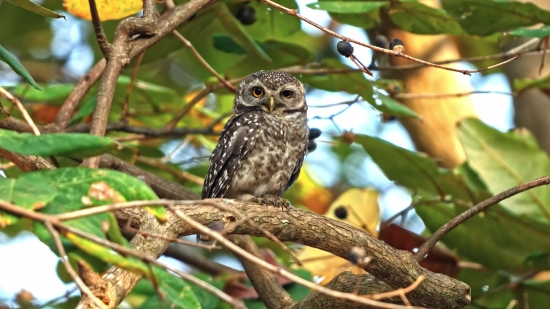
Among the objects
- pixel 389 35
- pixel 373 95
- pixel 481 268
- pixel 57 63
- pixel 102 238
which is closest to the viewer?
pixel 102 238

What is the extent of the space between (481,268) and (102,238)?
366cm

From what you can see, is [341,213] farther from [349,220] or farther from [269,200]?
[269,200]

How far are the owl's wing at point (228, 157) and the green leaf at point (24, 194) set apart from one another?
2540mm

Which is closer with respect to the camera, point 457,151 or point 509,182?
point 509,182

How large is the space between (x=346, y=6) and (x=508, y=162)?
159 cm

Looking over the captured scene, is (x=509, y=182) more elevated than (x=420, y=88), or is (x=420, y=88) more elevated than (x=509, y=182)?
(x=420, y=88)

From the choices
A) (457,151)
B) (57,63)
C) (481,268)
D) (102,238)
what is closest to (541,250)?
(481,268)

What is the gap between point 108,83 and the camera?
3330 millimetres

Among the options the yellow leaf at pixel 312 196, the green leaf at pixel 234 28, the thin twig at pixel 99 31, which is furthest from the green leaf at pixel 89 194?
the yellow leaf at pixel 312 196

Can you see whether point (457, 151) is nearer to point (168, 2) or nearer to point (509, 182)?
point (509, 182)

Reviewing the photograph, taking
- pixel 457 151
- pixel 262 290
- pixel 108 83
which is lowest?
pixel 262 290

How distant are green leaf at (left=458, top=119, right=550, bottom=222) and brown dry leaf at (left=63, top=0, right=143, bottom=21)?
2.30 metres

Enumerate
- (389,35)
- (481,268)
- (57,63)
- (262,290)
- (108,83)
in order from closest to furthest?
1. (108,83)
2. (262,290)
3. (481,268)
4. (389,35)
5. (57,63)

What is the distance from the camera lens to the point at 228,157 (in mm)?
4617
